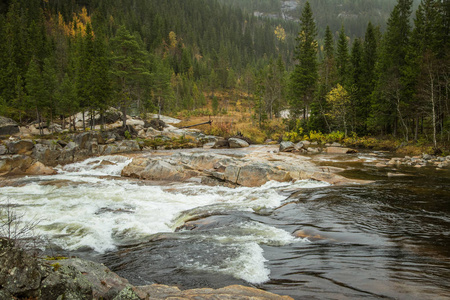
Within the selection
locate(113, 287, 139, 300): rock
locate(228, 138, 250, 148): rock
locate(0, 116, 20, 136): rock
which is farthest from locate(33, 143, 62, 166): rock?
locate(113, 287, 139, 300): rock

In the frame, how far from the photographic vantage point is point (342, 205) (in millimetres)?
9617

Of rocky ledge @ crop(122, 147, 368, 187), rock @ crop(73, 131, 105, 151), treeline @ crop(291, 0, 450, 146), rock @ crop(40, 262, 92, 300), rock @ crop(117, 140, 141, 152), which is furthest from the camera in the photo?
rock @ crop(117, 140, 141, 152)

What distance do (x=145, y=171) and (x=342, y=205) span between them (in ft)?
40.7

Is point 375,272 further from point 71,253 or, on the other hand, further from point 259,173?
point 259,173

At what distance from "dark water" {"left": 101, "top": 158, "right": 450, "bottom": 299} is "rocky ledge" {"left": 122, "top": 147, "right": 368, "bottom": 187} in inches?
167

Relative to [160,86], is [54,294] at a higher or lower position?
lower

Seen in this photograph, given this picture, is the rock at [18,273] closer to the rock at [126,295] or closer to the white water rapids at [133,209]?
the rock at [126,295]

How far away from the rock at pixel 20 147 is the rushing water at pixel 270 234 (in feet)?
41.3

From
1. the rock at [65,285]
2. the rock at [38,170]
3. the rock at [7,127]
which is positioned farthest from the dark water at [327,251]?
the rock at [7,127]

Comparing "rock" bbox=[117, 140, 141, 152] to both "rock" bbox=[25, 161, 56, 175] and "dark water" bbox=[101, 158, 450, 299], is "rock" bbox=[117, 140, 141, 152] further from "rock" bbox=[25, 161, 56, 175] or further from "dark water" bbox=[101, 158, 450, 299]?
"dark water" bbox=[101, 158, 450, 299]

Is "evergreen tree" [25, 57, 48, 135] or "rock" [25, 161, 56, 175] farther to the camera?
"evergreen tree" [25, 57, 48, 135]

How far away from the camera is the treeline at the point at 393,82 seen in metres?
27.0

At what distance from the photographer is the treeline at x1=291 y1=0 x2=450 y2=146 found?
27.0 metres

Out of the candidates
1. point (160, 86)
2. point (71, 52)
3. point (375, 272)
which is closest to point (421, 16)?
point (375, 272)
